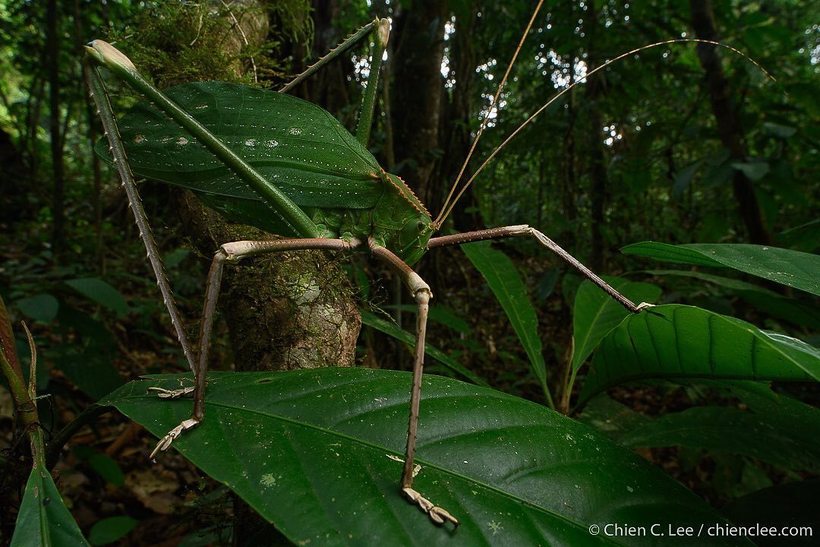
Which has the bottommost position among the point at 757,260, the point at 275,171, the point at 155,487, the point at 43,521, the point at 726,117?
the point at 155,487

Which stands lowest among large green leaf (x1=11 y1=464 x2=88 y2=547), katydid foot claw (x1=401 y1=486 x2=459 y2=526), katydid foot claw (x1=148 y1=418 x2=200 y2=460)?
large green leaf (x1=11 y1=464 x2=88 y2=547)

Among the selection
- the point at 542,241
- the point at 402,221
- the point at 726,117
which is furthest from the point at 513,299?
the point at 726,117

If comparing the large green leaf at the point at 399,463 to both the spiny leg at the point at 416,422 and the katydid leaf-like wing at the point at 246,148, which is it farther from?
the katydid leaf-like wing at the point at 246,148

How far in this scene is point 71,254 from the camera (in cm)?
390

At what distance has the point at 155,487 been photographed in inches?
83.7

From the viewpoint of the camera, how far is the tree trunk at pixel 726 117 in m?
2.21

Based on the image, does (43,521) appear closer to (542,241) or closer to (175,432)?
(175,432)

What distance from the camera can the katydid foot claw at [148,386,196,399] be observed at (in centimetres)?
81

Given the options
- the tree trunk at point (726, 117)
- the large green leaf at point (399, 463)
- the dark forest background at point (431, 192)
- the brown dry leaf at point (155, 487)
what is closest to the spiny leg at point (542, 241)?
the dark forest background at point (431, 192)

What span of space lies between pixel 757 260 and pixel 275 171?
1.06 meters

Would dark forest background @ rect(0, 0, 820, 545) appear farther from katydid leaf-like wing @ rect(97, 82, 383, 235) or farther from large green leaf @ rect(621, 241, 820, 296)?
large green leaf @ rect(621, 241, 820, 296)

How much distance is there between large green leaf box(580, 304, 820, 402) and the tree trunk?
1.64 m

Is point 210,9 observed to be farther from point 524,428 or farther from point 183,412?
point 524,428

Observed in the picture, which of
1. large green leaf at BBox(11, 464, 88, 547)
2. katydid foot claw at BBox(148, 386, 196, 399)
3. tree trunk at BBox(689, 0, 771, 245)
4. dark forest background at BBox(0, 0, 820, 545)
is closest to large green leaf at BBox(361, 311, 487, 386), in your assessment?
dark forest background at BBox(0, 0, 820, 545)
